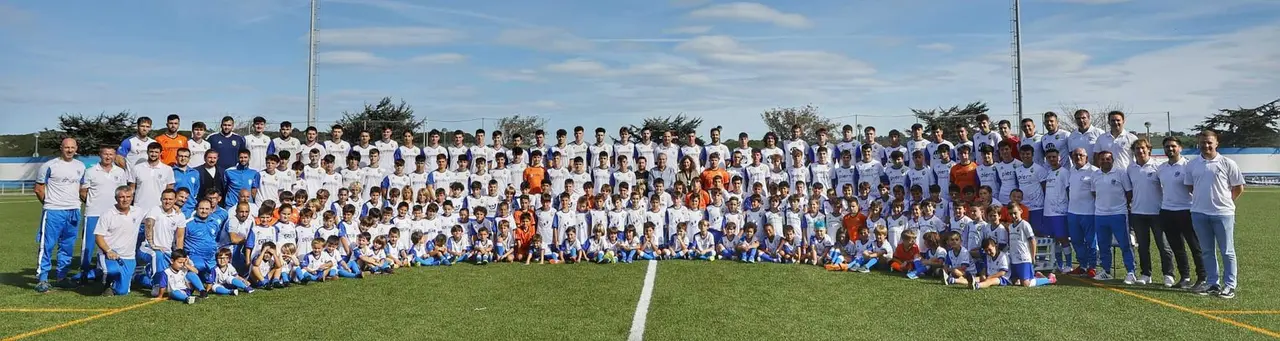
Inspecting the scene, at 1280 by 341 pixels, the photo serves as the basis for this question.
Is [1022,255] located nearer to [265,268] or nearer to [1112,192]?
[1112,192]

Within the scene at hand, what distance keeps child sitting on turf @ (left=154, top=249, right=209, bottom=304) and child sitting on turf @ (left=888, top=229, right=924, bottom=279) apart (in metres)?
7.73

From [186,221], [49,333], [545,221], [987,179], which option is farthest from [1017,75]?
[49,333]

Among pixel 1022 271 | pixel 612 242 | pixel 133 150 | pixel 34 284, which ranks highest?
pixel 133 150

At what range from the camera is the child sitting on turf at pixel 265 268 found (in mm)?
8117

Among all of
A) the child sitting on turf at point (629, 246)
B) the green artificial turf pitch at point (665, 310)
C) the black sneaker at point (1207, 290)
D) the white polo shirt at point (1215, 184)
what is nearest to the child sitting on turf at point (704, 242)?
the child sitting on turf at point (629, 246)

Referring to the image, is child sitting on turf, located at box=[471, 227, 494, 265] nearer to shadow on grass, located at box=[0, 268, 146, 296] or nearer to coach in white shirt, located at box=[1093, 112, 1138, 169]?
shadow on grass, located at box=[0, 268, 146, 296]

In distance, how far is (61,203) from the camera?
8539 mm

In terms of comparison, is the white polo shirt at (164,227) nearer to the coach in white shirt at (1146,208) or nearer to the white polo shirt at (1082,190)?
the white polo shirt at (1082,190)

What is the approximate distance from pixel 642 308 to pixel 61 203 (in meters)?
6.98

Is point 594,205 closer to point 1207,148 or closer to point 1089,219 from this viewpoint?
point 1089,219

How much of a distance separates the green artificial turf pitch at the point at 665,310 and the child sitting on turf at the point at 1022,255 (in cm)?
22

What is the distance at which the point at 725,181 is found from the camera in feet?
38.3

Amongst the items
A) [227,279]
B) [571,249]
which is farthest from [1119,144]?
[227,279]

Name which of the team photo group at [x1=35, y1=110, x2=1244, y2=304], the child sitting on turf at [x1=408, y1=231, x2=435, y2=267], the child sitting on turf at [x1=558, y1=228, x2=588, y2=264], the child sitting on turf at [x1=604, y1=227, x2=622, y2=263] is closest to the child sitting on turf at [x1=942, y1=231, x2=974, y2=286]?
the team photo group at [x1=35, y1=110, x2=1244, y2=304]
